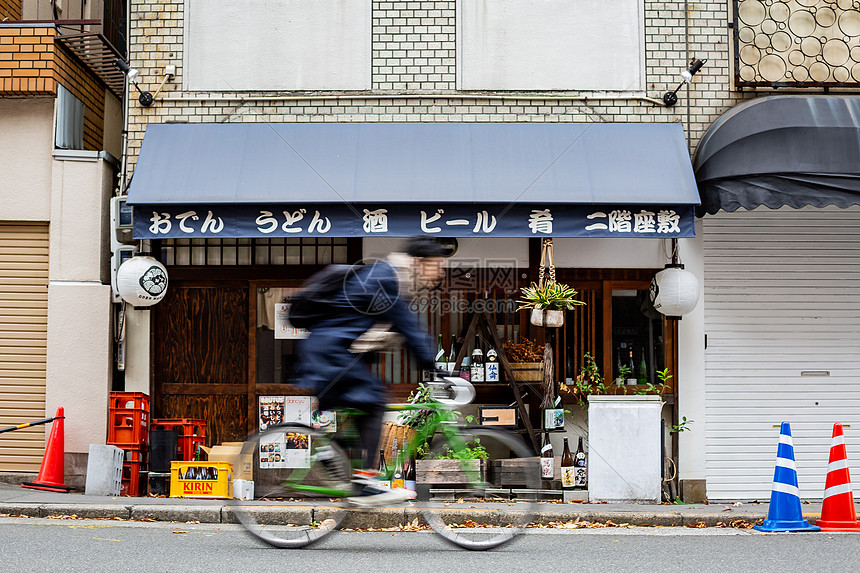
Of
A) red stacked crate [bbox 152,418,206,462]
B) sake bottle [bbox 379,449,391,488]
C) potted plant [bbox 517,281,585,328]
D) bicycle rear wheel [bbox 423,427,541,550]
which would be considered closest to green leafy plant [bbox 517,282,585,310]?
potted plant [bbox 517,281,585,328]

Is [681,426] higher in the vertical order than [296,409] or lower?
lower

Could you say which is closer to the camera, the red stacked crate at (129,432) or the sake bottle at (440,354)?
the red stacked crate at (129,432)

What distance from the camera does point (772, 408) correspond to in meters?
11.8

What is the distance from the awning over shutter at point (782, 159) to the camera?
421 inches

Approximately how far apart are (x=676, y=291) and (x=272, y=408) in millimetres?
5372

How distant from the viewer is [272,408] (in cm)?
1199

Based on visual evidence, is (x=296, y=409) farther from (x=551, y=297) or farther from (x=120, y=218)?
(x=551, y=297)

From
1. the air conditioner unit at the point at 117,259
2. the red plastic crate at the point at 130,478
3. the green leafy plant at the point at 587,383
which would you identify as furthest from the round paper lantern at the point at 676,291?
the red plastic crate at the point at 130,478

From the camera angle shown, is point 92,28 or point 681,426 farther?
point 92,28

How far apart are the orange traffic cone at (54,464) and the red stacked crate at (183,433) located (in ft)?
3.61

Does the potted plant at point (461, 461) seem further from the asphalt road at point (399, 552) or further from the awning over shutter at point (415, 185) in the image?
the awning over shutter at point (415, 185)

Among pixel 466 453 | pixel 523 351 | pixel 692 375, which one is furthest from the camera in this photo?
pixel 692 375

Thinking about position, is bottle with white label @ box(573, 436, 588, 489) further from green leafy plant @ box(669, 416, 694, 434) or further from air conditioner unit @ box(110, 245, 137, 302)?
air conditioner unit @ box(110, 245, 137, 302)

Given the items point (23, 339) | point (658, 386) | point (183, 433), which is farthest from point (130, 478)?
point (658, 386)
